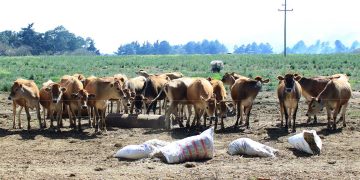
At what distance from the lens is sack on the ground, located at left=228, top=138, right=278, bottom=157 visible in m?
13.3

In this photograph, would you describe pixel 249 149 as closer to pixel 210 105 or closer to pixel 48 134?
pixel 210 105

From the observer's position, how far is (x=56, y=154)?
1419 centimetres

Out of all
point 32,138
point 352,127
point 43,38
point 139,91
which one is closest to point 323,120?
point 352,127

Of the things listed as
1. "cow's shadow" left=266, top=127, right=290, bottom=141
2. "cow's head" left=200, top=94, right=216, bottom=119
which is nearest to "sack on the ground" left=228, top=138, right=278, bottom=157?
"cow's shadow" left=266, top=127, right=290, bottom=141

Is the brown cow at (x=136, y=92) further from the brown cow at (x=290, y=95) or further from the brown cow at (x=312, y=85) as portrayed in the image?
the brown cow at (x=312, y=85)

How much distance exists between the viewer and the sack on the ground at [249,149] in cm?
1330

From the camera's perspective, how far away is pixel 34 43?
5679 inches

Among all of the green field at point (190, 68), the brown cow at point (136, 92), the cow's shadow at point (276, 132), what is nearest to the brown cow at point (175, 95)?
the brown cow at point (136, 92)

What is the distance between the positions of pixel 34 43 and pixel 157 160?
13705cm

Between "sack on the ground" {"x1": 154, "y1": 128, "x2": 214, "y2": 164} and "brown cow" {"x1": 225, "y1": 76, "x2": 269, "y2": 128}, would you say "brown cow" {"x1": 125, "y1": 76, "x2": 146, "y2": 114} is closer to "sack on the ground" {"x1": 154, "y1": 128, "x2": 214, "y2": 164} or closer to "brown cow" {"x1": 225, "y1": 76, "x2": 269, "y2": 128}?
"brown cow" {"x1": 225, "y1": 76, "x2": 269, "y2": 128}

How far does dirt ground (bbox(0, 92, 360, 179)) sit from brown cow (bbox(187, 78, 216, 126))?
85 cm

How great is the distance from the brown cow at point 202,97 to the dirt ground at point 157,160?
85cm

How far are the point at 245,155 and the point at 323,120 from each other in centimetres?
743

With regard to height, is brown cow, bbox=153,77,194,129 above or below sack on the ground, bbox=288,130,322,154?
above
